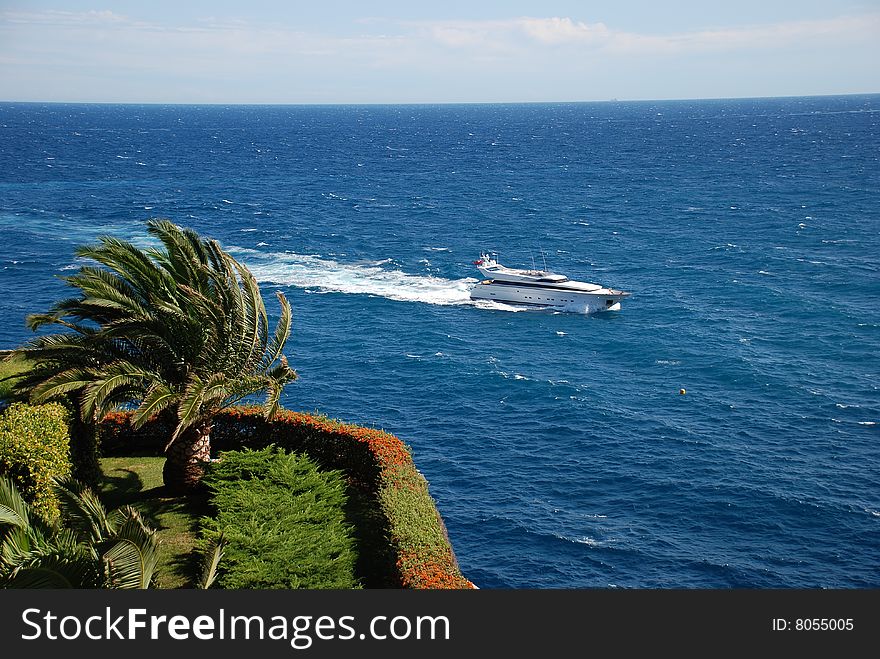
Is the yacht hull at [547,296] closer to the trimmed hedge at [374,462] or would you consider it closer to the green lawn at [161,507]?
the trimmed hedge at [374,462]

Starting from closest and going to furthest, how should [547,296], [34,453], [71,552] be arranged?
[71,552]
[34,453]
[547,296]

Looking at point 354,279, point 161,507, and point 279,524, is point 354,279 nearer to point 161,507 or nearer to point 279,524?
point 161,507

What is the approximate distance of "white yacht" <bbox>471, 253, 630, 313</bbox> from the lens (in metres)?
73.1

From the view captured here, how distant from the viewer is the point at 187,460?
78.7 feet

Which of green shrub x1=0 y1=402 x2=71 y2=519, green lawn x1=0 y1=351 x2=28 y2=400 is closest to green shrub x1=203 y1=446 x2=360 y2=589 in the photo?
green shrub x1=0 y1=402 x2=71 y2=519

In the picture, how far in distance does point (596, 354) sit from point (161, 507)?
1734 inches

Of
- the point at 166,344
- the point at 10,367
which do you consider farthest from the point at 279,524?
the point at 10,367

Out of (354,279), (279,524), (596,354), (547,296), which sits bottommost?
(596,354)

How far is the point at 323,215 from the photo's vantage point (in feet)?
388

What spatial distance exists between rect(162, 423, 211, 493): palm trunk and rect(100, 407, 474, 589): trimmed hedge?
1260 millimetres

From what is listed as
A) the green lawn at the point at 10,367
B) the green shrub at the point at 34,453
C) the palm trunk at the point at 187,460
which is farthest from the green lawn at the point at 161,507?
the green lawn at the point at 10,367

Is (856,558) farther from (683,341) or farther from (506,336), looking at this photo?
(506,336)

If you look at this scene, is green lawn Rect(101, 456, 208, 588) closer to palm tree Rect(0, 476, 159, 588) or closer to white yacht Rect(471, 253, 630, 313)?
palm tree Rect(0, 476, 159, 588)

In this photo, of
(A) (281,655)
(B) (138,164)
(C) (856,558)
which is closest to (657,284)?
(C) (856,558)
